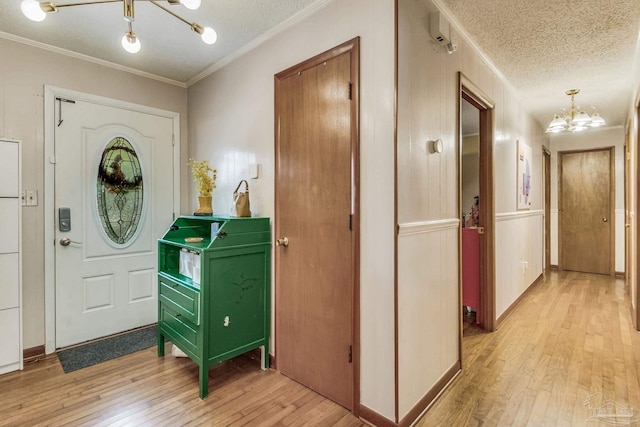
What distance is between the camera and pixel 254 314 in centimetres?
231

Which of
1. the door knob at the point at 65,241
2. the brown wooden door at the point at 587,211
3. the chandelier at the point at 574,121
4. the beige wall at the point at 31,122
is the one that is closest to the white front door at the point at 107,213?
the door knob at the point at 65,241

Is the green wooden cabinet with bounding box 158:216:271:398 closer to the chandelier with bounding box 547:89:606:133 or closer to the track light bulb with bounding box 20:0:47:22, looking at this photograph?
the track light bulb with bounding box 20:0:47:22

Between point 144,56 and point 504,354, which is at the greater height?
point 144,56

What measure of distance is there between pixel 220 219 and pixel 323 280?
842 millimetres

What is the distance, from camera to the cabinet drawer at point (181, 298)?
2.07m

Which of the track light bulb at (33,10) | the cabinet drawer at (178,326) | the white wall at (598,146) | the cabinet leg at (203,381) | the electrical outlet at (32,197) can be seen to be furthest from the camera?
the white wall at (598,146)

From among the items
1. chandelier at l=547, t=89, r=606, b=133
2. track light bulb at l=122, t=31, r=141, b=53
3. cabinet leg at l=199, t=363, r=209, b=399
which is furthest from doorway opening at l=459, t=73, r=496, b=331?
track light bulb at l=122, t=31, r=141, b=53

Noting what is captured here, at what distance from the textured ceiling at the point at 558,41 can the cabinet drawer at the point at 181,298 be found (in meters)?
2.41

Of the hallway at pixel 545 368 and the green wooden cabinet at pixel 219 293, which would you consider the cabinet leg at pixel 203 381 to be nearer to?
the green wooden cabinet at pixel 219 293

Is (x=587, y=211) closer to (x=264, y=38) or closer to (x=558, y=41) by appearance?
(x=558, y=41)

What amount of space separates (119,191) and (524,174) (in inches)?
173

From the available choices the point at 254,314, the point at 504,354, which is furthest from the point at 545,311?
the point at 254,314

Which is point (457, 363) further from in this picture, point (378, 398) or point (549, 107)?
point (549, 107)

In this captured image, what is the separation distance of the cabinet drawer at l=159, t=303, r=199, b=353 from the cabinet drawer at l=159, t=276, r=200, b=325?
0.14ft
